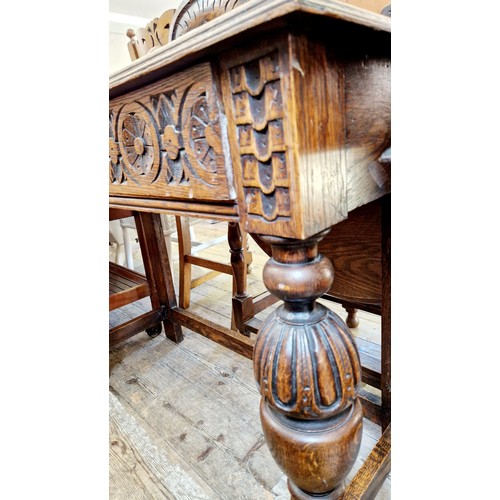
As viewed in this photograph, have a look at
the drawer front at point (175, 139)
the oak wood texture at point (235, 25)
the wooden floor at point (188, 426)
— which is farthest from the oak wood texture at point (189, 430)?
the oak wood texture at point (235, 25)

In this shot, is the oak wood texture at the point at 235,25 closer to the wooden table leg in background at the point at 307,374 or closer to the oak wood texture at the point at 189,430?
the wooden table leg in background at the point at 307,374

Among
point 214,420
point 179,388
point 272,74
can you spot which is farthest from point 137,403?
point 272,74

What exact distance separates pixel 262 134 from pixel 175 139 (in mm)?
165

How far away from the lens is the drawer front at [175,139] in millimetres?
401

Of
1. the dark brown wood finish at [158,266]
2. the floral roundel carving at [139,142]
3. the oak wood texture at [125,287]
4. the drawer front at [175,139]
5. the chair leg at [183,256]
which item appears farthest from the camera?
the chair leg at [183,256]

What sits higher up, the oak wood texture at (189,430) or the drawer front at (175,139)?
the drawer front at (175,139)

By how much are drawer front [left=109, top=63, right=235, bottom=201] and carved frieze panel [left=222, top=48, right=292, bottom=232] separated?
0.03m

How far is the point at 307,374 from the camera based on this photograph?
0.42 meters

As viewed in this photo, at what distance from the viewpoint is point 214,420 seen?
1047mm

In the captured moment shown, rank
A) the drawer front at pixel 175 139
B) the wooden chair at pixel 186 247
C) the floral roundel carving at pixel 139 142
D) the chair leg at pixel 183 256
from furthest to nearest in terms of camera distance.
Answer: the chair leg at pixel 183 256
the wooden chair at pixel 186 247
the floral roundel carving at pixel 139 142
the drawer front at pixel 175 139

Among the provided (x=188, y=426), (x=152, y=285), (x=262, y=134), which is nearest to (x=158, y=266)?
(x=152, y=285)

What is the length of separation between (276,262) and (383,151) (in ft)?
0.70

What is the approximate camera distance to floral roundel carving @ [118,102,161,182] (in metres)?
0.51

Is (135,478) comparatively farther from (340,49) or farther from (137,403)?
(340,49)
